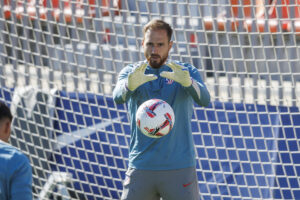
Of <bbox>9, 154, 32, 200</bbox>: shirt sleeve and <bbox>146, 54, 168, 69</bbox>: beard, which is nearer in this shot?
<bbox>9, 154, 32, 200</bbox>: shirt sleeve

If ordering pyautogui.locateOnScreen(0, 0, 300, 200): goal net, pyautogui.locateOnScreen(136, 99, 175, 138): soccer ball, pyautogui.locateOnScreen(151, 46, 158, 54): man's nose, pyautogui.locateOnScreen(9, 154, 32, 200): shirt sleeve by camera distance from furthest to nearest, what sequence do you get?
pyautogui.locateOnScreen(0, 0, 300, 200): goal net < pyautogui.locateOnScreen(151, 46, 158, 54): man's nose < pyautogui.locateOnScreen(136, 99, 175, 138): soccer ball < pyautogui.locateOnScreen(9, 154, 32, 200): shirt sleeve

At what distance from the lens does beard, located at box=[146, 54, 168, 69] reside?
128 inches

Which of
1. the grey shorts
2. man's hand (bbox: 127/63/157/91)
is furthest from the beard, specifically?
the grey shorts

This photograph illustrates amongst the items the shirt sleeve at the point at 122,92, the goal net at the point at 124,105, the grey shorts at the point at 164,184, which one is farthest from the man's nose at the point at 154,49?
the goal net at the point at 124,105

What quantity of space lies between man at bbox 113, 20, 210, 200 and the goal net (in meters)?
1.31

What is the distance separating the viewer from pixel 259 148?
4711 mm

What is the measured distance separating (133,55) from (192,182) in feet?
7.92

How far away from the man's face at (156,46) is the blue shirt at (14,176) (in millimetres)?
1114

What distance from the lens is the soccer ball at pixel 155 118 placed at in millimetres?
3092

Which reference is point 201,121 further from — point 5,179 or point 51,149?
point 5,179

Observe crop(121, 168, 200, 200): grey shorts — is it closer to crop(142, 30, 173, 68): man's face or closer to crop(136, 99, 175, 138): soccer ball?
crop(136, 99, 175, 138): soccer ball

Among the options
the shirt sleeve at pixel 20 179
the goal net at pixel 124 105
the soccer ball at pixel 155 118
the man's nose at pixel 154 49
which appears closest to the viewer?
the shirt sleeve at pixel 20 179

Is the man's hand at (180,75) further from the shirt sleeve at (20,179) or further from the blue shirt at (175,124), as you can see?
the shirt sleeve at (20,179)

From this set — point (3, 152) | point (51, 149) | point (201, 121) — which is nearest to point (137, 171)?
point (3, 152)
